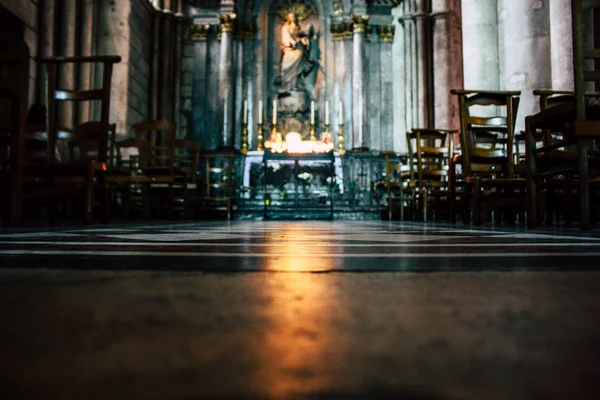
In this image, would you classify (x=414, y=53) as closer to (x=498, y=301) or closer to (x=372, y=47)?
(x=372, y=47)

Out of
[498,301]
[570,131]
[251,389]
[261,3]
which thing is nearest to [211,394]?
[251,389]

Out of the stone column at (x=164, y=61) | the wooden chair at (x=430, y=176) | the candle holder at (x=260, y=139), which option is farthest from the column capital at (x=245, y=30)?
the wooden chair at (x=430, y=176)

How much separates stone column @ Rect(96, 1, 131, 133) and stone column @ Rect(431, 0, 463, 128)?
542 cm

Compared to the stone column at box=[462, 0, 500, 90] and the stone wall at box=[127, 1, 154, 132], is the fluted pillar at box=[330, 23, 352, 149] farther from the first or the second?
the stone column at box=[462, 0, 500, 90]

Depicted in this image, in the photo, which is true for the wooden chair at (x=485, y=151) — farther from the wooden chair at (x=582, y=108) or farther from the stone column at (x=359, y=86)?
the stone column at (x=359, y=86)

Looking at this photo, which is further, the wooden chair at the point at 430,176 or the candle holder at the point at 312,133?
the candle holder at the point at 312,133

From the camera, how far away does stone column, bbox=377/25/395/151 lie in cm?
1238

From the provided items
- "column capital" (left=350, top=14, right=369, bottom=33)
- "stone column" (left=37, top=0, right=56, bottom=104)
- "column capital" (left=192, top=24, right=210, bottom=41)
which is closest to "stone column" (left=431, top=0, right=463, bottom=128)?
"column capital" (left=350, top=14, right=369, bottom=33)

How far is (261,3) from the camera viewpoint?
13125mm

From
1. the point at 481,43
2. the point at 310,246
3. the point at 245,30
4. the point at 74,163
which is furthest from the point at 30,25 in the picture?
the point at 245,30

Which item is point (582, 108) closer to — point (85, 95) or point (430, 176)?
point (85, 95)

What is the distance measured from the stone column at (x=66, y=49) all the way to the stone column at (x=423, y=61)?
265 inches

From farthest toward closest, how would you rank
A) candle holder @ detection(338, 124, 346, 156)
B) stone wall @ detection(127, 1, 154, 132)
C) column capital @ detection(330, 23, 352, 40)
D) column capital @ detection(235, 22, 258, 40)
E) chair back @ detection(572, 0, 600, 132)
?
column capital @ detection(235, 22, 258, 40)
column capital @ detection(330, 23, 352, 40)
candle holder @ detection(338, 124, 346, 156)
stone wall @ detection(127, 1, 154, 132)
chair back @ detection(572, 0, 600, 132)

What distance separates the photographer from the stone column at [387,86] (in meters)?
12.4
